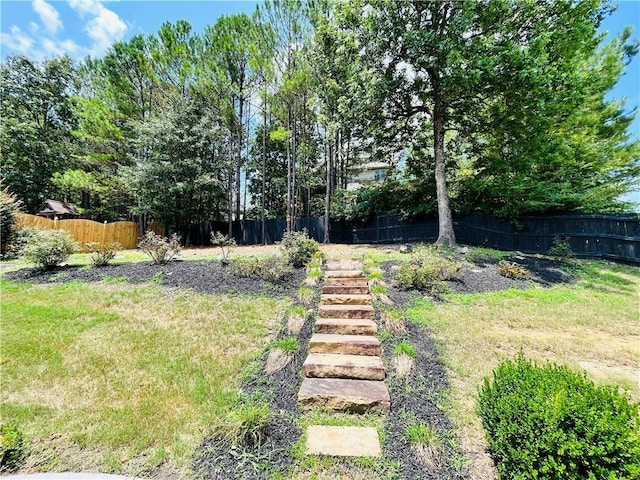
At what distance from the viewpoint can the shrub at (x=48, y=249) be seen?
6.45 m

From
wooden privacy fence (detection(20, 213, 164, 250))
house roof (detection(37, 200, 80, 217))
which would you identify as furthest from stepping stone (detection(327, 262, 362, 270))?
house roof (detection(37, 200, 80, 217))

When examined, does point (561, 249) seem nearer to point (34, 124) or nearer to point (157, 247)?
point (157, 247)

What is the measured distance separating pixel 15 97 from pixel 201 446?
29.1 m

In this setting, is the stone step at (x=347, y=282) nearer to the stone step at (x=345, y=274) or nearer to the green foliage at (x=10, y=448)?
the stone step at (x=345, y=274)

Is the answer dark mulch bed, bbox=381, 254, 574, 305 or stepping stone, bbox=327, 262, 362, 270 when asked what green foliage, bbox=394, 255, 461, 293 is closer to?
dark mulch bed, bbox=381, 254, 574, 305

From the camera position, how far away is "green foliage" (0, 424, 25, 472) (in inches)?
76.3

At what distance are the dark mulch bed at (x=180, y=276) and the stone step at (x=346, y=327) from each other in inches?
61.4

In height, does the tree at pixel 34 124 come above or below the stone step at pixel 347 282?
above

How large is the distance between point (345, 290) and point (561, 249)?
23.2 feet

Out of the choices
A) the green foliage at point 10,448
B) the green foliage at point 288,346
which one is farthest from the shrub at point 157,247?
the green foliage at point 10,448

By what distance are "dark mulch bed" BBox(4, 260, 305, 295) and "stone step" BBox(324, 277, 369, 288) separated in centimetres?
69

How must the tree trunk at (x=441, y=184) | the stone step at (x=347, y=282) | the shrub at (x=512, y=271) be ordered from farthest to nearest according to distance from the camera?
1. the tree trunk at (x=441, y=184)
2. the shrub at (x=512, y=271)
3. the stone step at (x=347, y=282)

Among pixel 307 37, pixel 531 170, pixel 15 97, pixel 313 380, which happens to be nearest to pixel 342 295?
pixel 313 380

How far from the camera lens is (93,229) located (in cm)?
1312
